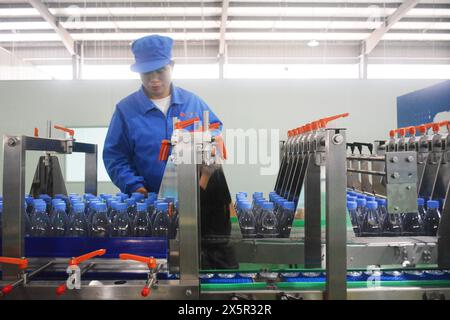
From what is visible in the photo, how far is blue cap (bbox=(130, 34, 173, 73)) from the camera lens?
8.09 feet

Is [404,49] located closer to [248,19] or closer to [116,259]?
[248,19]

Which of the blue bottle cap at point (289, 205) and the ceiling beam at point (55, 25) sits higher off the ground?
the ceiling beam at point (55, 25)

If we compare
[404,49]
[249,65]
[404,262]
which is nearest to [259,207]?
[404,262]

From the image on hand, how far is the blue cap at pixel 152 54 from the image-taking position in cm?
247

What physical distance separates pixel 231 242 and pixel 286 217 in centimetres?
35

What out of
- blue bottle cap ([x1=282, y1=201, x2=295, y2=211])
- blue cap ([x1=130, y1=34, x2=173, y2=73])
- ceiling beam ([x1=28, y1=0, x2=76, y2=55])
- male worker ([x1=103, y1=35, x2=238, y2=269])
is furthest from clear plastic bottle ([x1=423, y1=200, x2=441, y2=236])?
ceiling beam ([x1=28, y1=0, x2=76, y2=55])

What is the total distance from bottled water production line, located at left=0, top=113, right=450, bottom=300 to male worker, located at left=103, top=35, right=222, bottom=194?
1.07 metres

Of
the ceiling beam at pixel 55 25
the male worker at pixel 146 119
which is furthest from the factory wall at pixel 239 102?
the male worker at pixel 146 119

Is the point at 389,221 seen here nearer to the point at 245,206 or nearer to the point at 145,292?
the point at 245,206

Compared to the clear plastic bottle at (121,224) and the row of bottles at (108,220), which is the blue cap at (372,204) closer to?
the row of bottles at (108,220)

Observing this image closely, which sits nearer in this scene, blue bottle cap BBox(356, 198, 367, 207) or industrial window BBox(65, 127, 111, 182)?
blue bottle cap BBox(356, 198, 367, 207)

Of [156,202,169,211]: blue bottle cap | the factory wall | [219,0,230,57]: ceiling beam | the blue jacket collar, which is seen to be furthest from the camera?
the factory wall

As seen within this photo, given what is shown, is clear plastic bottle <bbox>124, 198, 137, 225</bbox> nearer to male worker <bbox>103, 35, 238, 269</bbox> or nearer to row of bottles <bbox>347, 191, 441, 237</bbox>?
male worker <bbox>103, 35, 238, 269</bbox>

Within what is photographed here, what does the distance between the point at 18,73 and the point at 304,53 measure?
14.9ft
